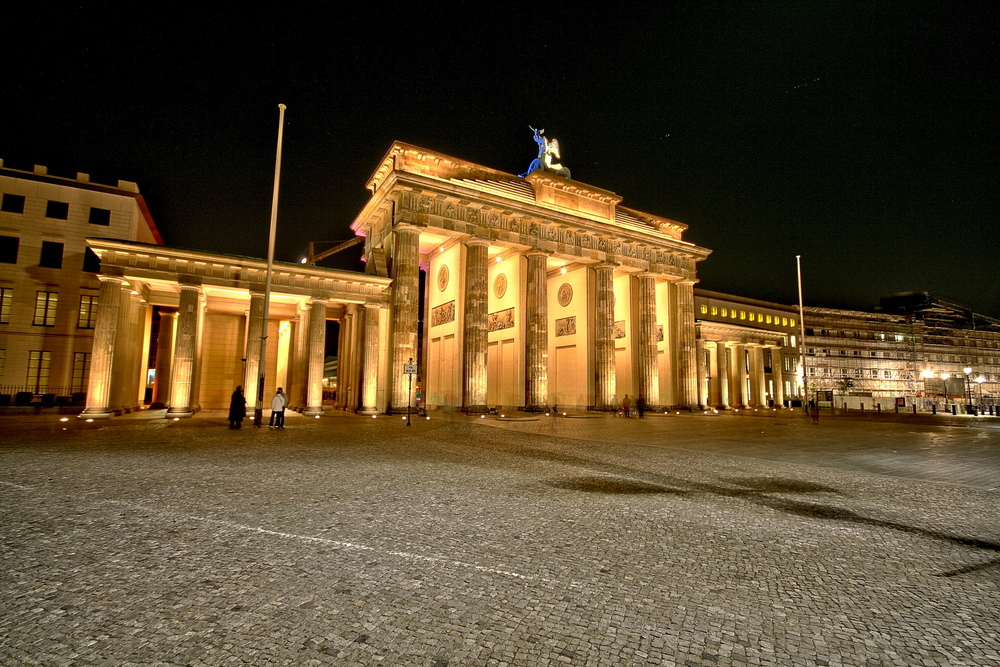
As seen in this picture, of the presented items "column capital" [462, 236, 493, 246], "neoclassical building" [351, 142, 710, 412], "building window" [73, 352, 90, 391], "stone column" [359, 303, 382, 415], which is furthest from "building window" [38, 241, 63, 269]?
"column capital" [462, 236, 493, 246]

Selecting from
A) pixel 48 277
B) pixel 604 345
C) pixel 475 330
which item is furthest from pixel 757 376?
pixel 48 277

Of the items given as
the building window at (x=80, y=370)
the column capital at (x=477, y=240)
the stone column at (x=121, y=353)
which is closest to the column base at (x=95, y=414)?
the stone column at (x=121, y=353)

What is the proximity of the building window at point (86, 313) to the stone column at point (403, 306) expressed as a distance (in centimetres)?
1961

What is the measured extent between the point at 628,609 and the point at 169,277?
2718 cm

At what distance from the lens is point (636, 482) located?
28.7 feet

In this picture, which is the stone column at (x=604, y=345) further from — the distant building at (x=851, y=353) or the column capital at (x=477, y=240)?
the distant building at (x=851, y=353)

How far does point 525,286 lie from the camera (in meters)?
35.0

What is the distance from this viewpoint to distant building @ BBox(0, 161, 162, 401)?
29.2m

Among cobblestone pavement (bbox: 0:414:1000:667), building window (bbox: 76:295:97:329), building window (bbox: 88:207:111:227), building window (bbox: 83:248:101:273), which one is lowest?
cobblestone pavement (bbox: 0:414:1000:667)

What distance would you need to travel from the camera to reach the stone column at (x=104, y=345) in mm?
22172

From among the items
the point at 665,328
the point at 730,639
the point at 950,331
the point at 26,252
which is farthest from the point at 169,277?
the point at 950,331

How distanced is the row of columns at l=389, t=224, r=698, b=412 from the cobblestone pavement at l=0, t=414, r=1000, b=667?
64.4 feet

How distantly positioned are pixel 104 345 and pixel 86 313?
37.5 ft

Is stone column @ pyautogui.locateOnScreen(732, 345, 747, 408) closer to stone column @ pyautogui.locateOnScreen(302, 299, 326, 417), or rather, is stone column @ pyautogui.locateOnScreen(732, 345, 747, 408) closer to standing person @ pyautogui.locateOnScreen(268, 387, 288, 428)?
stone column @ pyautogui.locateOnScreen(302, 299, 326, 417)
